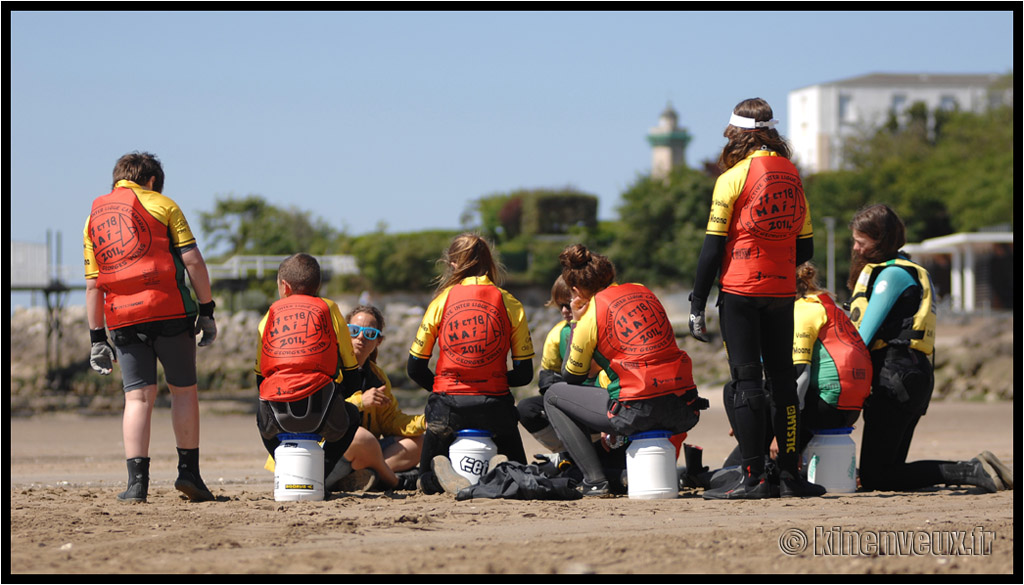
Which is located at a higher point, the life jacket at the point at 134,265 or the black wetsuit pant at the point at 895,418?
the life jacket at the point at 134,265

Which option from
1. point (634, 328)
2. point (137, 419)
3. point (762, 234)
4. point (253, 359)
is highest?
point (762, 234)

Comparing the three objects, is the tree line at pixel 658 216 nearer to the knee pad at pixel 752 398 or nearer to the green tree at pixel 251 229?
the green tree at pixel 251 229

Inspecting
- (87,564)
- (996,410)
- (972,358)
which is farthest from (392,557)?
(972,358)

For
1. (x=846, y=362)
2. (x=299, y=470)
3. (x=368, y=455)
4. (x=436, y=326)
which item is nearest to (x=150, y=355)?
(x=299, y=470)

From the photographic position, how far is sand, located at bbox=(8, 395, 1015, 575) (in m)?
4.25

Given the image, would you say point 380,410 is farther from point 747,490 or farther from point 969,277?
point 969,277

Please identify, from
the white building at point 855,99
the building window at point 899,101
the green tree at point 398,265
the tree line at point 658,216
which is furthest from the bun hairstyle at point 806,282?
the building window at point 899,101

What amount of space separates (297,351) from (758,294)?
2461 mm

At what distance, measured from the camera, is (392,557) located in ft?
14.5

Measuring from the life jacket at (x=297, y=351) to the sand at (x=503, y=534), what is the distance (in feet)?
1.99

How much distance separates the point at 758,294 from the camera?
611 centimetres

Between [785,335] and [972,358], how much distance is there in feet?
66.1

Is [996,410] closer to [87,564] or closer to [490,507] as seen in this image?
[490,507]

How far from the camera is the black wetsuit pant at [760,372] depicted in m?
6.15
